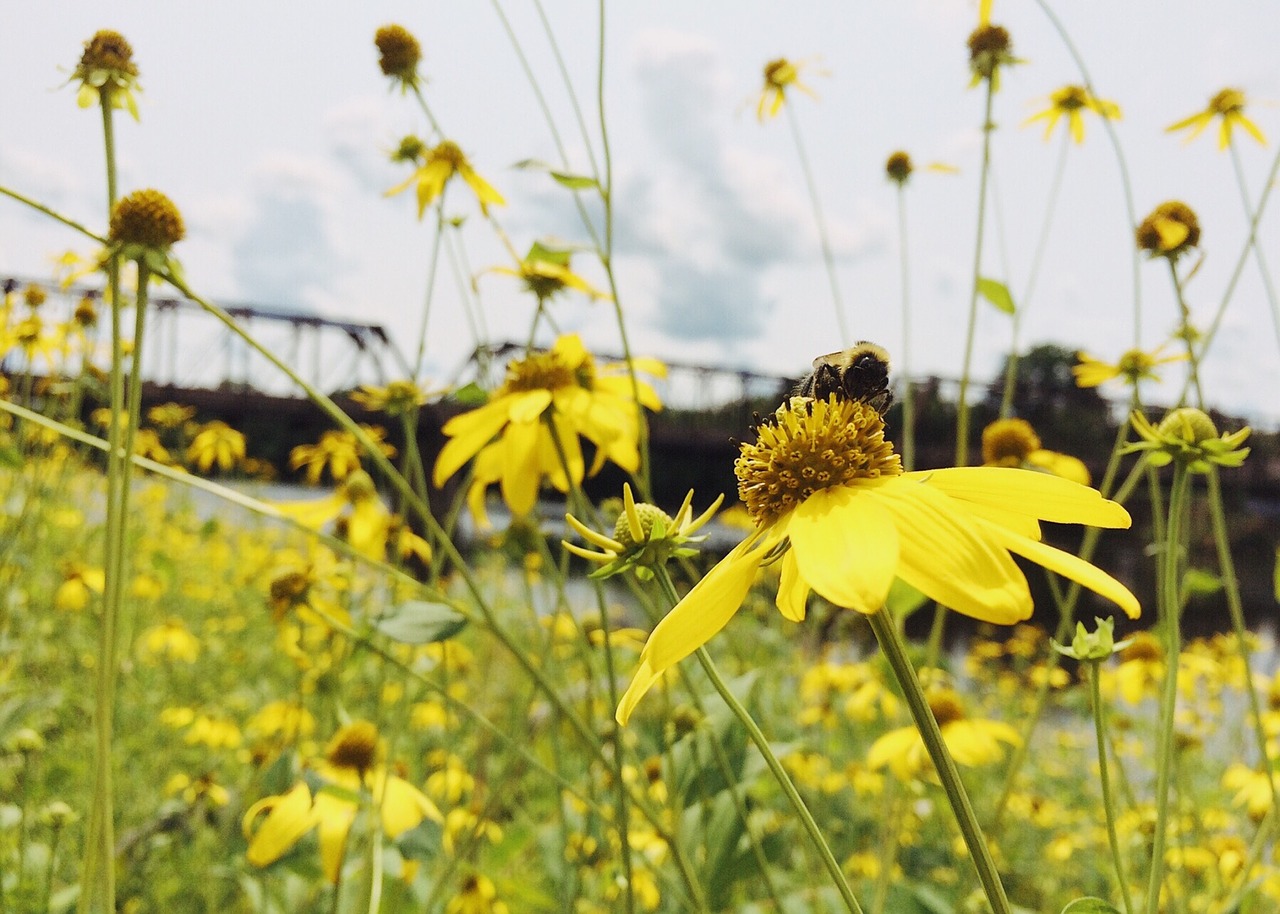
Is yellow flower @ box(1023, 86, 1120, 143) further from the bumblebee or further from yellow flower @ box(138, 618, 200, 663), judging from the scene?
yellow flower @ box(138, 618, 200, 663)

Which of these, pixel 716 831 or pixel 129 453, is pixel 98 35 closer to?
pixel 129 453

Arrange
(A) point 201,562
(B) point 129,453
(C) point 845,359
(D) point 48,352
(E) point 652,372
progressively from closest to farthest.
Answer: (B) point 129,453 < (C) point 845,359 < (E) point 652,372 < (D) point 48,352 < (A) point 201,562

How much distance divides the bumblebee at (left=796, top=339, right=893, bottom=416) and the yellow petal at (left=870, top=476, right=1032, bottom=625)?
9.3 inches

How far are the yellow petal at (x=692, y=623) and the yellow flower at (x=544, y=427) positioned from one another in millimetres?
589

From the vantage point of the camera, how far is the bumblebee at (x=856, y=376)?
701 millimetres

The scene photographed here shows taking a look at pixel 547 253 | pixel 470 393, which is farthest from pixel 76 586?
pixel 547 253

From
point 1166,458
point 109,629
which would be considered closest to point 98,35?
point 109,629

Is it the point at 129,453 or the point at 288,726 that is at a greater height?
the point at 129,453

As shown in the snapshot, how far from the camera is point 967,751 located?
1.58 metres

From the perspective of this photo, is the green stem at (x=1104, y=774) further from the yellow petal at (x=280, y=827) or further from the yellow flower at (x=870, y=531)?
the yellow petal at (x=280, y=827)

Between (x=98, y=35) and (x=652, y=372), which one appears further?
(x=652, y=372)

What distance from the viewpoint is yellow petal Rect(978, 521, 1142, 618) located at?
0.36 meters

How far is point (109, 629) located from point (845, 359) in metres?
0.57

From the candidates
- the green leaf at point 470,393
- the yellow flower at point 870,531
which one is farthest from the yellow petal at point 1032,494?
the green leaf at point 470,393
